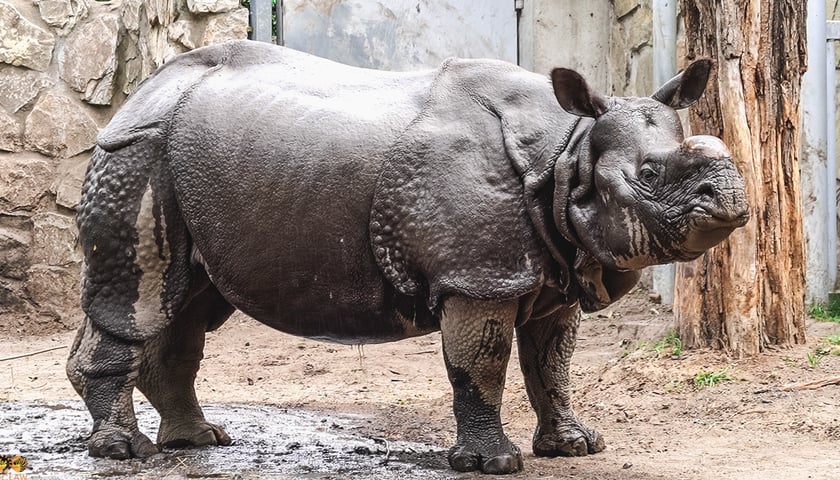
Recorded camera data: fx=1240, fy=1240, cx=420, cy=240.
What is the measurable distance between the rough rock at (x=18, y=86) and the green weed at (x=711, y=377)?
5.77m

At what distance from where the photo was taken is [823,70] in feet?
29.8

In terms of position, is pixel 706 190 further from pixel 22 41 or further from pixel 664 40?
pixel 22 41

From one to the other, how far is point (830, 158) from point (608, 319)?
2033 mm

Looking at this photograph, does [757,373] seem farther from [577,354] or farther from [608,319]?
[608,319]

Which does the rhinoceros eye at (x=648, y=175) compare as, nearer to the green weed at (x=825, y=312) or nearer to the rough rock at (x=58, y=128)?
Answer: the green weed at (x=825, y=312)

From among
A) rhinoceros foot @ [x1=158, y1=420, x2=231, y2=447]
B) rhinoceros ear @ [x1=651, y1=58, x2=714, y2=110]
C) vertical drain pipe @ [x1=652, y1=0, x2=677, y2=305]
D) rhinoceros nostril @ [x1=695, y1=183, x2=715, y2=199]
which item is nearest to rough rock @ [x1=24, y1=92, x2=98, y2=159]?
rhinoceros foot @ [x1=158, y1=420, x2=231, y2=447]

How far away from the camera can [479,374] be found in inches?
207

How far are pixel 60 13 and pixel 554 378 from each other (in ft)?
19.6

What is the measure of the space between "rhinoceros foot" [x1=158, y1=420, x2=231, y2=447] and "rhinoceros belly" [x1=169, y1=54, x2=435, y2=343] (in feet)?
2.64

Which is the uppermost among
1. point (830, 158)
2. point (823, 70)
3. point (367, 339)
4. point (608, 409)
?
point (823, 70)

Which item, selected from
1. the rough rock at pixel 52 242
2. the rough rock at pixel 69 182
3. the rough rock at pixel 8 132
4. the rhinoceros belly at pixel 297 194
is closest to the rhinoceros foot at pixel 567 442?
the rhinoceros belly at pixel 297 194

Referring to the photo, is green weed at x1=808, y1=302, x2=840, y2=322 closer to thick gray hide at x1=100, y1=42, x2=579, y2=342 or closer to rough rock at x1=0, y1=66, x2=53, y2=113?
thick gray hide at x1=100, y1=42, x2=579, y2=342

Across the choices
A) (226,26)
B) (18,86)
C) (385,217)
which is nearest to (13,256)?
(18,86)

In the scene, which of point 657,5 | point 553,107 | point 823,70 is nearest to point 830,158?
point 823,70
